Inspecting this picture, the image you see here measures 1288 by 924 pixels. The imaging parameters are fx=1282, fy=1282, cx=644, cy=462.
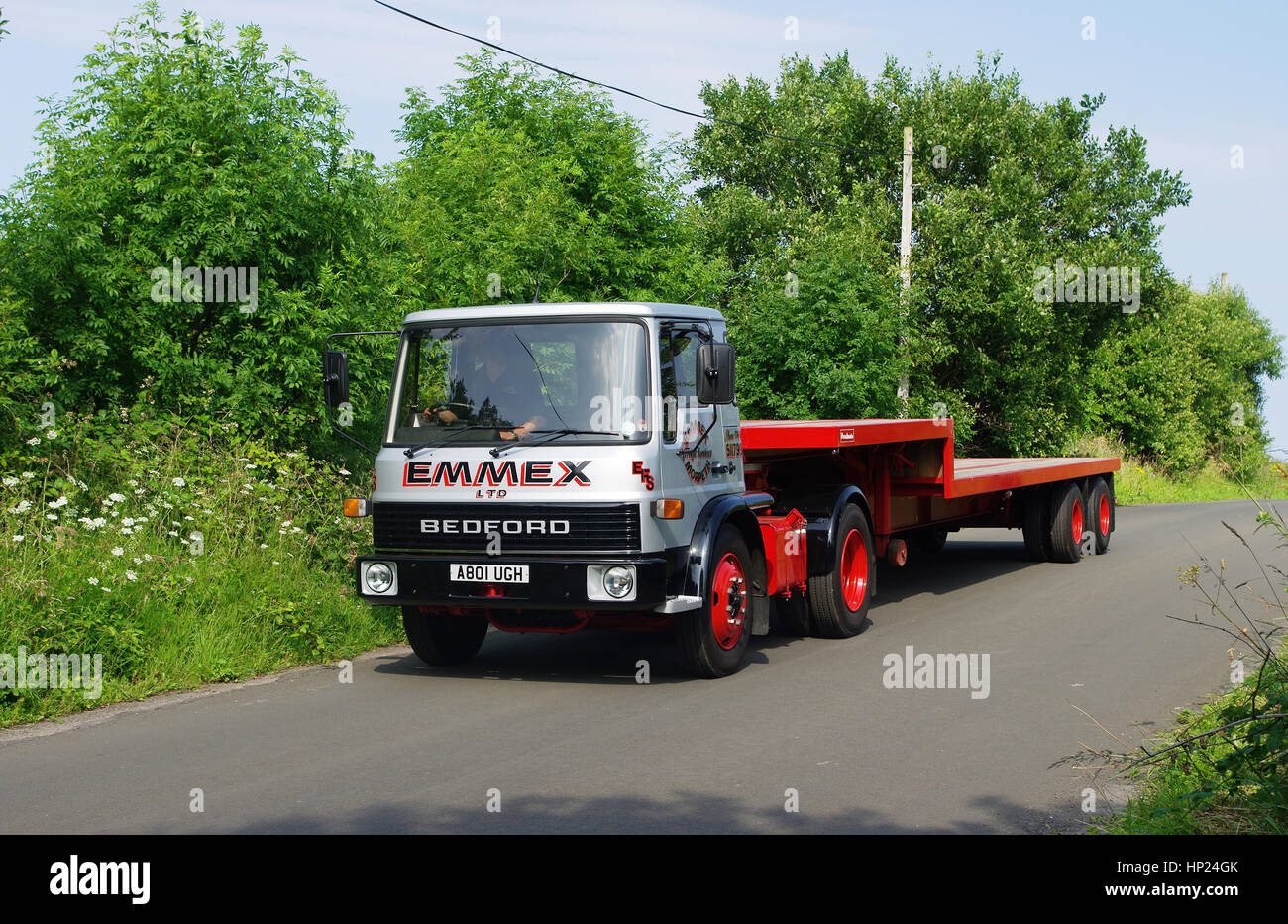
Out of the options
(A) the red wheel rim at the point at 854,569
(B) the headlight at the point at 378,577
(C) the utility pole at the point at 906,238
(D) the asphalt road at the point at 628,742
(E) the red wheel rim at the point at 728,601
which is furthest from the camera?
(C) the utility pole at the point at 906,238

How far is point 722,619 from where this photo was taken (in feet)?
29.0

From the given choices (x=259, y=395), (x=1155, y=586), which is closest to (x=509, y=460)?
(x=259, y=395)

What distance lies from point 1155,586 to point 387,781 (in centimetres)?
1005

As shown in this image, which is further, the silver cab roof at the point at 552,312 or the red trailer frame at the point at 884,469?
the red trailer frame at the point at 884,469

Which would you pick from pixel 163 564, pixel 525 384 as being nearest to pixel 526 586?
pixel 525 384

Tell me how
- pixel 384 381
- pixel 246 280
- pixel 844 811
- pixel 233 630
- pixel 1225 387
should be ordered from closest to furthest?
pixel 844 811 < pixel 233 630 < pixel 246 280 < pixel 384 381 < pixel 1225 387

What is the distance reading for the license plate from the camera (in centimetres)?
808

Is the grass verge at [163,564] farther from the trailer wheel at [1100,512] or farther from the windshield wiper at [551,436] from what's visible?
the trailer wheel at [1100,512]

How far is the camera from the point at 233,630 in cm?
913

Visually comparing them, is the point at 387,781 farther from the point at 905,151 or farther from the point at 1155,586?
the point at 905,151

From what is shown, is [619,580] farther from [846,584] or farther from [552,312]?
[846,584]

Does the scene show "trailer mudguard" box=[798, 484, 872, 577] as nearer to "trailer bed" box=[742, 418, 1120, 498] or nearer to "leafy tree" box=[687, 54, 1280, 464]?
"trailer bed" box=[742, 418, 1120, 498]

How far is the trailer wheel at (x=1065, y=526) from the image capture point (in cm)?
1602

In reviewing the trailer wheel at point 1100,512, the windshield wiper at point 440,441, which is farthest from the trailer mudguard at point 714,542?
the trailer wheel at point 1100,512
